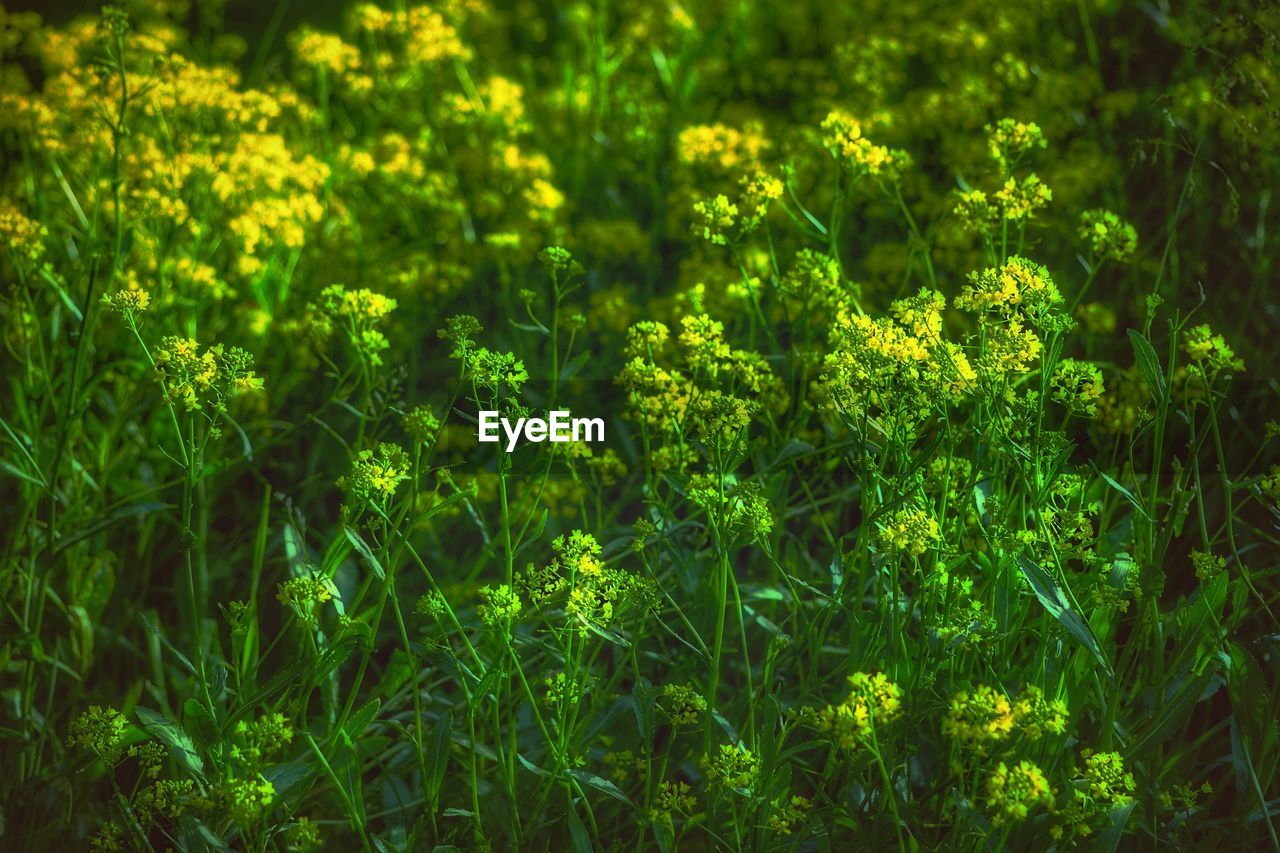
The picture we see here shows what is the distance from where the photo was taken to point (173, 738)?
1.60 metres

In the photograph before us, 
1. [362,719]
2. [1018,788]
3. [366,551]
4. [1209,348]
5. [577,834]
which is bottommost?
[577,834]

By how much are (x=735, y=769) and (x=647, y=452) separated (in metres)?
0.52

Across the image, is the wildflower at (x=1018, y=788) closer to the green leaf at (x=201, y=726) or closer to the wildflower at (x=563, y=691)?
the wildflower at (x=563, y=691)

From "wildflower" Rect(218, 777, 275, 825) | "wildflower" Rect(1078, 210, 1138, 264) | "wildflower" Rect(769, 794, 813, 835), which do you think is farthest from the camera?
"wildflower" Rect(1078, 210, 1138, 264)

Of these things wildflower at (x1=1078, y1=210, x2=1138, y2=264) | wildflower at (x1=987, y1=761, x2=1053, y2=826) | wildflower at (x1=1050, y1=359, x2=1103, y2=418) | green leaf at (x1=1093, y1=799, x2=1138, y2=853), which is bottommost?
green leaf at (x1=1093, y1=799, x2=1138, y2=853)

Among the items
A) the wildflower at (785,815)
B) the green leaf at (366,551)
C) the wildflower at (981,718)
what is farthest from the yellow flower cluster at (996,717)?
the green leaf at (366,551)

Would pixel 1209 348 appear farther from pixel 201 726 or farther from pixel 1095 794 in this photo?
pixel 201 726

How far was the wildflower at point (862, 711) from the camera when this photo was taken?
1368mm

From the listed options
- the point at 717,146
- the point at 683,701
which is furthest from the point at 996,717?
the point at 717,146

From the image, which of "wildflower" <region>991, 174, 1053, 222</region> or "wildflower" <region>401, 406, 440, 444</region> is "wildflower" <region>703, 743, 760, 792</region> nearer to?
"wildflower" <region>401, 406, 440, 444</region>

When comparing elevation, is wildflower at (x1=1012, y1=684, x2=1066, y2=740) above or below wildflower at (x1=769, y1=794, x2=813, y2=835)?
above

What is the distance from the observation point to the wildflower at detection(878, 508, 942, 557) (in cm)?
150

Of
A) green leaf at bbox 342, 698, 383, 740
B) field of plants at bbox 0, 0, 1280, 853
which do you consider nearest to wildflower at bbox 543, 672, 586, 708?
field of plants at bbox 0, 0, 1280, 853

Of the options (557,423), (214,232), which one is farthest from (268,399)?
(557,423)
